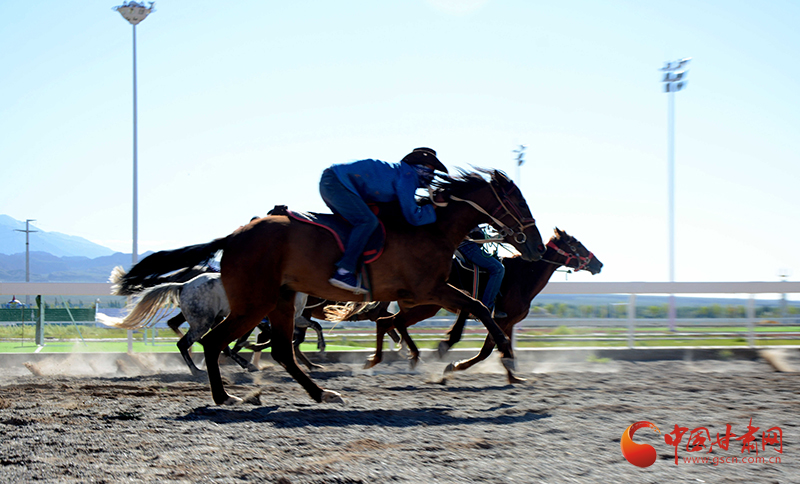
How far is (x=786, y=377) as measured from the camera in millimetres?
7438

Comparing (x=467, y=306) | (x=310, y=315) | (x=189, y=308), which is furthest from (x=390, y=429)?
(x=310, y=315)

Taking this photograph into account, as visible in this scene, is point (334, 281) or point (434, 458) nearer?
point (434, 458)

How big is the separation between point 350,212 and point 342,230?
0.54ft

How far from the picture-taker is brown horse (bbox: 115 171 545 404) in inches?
214

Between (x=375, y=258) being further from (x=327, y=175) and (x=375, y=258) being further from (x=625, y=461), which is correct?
(x=625, y=461)

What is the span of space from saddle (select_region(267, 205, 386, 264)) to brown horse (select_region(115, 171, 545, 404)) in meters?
0.05

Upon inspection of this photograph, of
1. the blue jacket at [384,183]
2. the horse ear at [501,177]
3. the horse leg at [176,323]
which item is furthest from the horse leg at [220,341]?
the horse leg at [176,323]

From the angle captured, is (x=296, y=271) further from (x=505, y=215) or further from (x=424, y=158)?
(x=505, y=215)

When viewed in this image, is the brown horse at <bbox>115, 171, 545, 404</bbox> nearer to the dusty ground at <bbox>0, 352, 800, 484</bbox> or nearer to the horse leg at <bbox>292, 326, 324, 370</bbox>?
the dusty ground at <bbox>0, 352, 800, 484</bbox>

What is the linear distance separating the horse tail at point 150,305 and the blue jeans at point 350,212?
3.50 m

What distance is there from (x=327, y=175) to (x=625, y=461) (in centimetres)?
339

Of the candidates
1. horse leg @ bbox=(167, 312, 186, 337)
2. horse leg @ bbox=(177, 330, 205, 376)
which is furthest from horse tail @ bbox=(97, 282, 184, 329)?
horse leg @ bbox=(177, 330, 205, 376)

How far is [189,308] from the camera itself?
26.4 feet

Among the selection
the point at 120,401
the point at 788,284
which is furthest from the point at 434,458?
the point at 788,284
